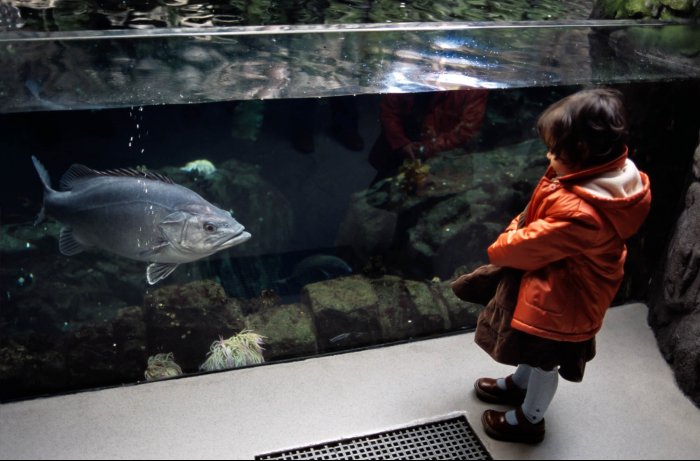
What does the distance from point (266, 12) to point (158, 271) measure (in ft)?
7.83

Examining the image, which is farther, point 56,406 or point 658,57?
point 658,57

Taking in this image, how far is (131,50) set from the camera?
332 cm

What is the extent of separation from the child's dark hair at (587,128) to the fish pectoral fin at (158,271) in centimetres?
196

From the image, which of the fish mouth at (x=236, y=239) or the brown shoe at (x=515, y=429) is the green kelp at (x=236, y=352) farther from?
the brown shoe at (x=515, y=429)

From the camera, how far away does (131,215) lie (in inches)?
110

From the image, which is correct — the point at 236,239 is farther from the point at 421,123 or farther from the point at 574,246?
the point at 574,246

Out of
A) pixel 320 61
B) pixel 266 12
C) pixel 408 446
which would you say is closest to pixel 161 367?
pixel 408 446

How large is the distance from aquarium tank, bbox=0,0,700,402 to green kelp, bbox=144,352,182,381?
0.04 ft

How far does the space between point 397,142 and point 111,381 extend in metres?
2.00

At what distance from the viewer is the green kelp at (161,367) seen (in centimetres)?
304

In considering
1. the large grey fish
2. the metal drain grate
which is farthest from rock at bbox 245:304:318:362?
the metal drain grate

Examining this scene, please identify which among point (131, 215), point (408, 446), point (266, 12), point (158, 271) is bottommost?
point (408, 446)

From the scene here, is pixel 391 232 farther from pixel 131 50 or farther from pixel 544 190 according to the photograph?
pixel 131 50

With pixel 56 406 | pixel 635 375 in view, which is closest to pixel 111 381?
pixel 56 406
